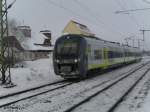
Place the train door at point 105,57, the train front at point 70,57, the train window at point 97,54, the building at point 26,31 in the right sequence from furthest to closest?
the building at point 26,31
the train door at point 105,57
the train window at point 97,54
the train front at point 70,57

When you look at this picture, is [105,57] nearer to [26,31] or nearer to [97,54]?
[97,54]

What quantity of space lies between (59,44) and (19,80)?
3.50 metres

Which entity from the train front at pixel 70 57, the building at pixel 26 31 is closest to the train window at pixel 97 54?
the train front at pixel 70 57

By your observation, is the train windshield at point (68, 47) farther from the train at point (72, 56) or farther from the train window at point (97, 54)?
the train window at point (97, 54)

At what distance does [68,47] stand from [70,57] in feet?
2.40

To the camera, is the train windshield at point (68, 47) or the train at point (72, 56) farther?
the train windshield at point (68, 47)

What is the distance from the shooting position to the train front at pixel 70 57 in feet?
76.6

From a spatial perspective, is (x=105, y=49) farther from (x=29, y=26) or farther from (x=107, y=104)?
(x=29, y=26)

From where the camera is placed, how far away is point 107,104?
13.2 meters

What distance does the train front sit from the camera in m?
23.3

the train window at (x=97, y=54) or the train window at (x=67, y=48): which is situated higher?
the train window at (x=67, y=48)

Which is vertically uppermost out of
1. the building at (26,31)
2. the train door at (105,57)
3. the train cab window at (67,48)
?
the building at (26,31)

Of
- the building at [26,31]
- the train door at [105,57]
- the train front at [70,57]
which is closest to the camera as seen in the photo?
the train front at [70,57]

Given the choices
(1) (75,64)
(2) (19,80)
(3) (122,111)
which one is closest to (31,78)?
(2) (19,80)
